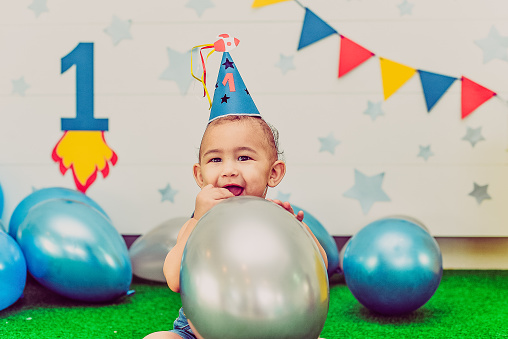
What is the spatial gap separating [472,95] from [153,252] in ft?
5.22

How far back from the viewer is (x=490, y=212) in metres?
2.46

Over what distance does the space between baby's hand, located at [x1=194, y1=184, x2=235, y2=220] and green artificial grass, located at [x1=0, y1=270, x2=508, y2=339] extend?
0.58m

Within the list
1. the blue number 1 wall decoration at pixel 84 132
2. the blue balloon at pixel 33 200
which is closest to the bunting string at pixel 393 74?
the blue number 1 wall decoration at pixel 84 132

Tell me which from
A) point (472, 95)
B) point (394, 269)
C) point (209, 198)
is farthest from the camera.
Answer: point (472, 95)

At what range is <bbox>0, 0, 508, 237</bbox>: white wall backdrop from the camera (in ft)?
8.01

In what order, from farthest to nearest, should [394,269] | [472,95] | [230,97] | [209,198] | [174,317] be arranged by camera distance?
[472,95], [174,317], [394,269], [230,97], [209,198]

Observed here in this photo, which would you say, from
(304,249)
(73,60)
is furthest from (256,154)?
(73,60)

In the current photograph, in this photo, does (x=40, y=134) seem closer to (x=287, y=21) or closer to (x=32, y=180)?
(x=32, y=180)

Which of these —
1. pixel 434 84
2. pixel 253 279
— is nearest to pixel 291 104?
pixel 434 84

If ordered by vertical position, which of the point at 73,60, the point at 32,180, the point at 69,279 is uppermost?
the point at 73,60

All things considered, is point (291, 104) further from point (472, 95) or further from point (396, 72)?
point (472, 95)

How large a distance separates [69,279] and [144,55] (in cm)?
119

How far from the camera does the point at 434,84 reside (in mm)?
2434

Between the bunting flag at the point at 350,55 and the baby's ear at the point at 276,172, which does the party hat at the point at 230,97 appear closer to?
the baby's ear at the point at 276,172
